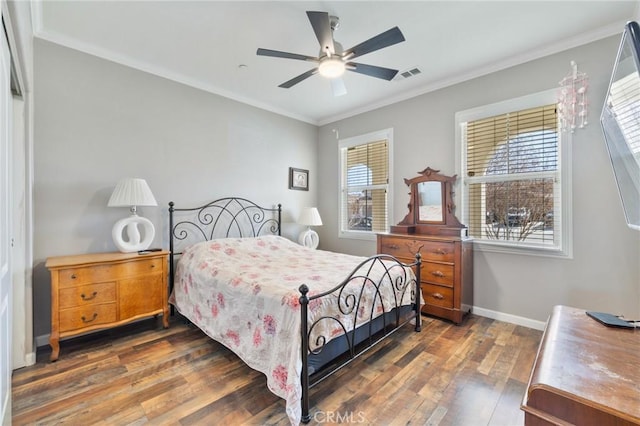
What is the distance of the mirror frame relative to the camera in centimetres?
333

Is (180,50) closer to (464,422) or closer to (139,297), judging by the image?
(139,297)

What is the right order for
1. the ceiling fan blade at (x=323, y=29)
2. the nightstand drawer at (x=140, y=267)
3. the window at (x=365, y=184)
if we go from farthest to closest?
the window at (x=365, y=184) < the nightstand drawer at (x=140, y=267) < the ceiling fan blade at (x=323, y=29)

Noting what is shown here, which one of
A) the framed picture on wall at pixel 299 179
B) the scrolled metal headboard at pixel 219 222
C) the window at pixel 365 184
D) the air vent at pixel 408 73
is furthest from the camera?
the framed picture on wall at pixel 299 179

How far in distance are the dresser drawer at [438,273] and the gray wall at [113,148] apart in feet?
8.06

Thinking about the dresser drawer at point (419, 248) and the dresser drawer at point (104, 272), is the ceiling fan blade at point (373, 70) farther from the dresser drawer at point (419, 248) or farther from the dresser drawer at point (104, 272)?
the dresser drawer at point (104, 272)

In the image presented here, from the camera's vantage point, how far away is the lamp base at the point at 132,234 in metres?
2.68

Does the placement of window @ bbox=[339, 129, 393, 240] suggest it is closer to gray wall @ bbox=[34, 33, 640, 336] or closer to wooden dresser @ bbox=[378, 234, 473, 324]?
gray wall @ bbox=[34, 33, 640, 336]

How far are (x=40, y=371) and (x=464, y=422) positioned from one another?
9.78 ft

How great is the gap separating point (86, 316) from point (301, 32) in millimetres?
3054

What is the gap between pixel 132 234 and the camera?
9.12ft

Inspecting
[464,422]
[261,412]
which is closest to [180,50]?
[261,412]

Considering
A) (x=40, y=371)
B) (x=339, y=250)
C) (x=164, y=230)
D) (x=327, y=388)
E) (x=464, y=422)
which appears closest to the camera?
(x=464, y=422)

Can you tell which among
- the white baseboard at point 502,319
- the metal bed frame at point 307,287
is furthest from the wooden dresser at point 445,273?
the metal bed frame at point 307,287

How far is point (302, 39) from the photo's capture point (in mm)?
2594
